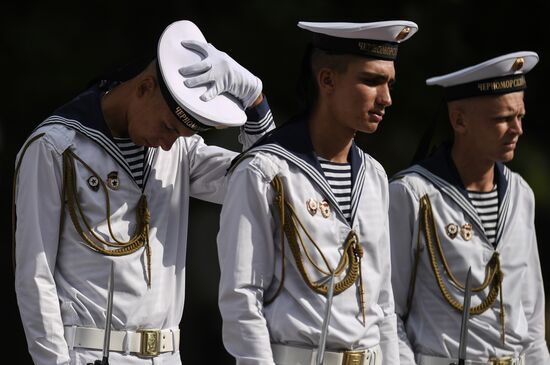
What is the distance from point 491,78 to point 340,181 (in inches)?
45.8

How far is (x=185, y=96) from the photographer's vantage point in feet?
18.8

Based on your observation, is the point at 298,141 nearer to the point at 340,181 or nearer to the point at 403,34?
the point at 340,181

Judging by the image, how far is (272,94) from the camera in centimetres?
839

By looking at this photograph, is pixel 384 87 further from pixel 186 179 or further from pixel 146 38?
pixel 146 38

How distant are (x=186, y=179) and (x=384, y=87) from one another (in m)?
0.76

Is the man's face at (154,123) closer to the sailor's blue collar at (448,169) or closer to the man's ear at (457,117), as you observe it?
the sailor's blue collar at (448,169)

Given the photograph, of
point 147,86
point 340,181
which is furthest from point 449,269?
point 147,86

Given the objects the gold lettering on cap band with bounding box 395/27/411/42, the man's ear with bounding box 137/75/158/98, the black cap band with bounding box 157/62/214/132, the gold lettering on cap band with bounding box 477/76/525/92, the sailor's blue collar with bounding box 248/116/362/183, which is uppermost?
the gold lettering on cap band with bounding box 395/27/411/42

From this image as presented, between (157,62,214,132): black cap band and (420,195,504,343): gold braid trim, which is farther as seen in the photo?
(420,195,504,343): gold braid trim

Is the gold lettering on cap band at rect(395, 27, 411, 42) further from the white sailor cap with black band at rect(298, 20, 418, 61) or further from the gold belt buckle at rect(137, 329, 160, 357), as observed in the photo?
the gold belt buckle at rect(137, 329, 160, 357)

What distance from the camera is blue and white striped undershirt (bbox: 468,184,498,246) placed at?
670 centimetres

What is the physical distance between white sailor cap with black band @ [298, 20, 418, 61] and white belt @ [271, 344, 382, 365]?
100 centimetres

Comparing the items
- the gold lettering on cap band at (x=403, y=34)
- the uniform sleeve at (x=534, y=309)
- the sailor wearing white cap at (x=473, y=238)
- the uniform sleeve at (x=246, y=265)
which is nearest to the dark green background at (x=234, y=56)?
the sailor wearing white cap at (x=473, y=238)

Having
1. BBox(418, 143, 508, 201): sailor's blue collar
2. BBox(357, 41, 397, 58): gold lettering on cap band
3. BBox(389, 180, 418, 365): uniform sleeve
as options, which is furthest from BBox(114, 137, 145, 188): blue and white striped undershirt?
BBox(418, 143, 508, 201): sailor's blue collar
